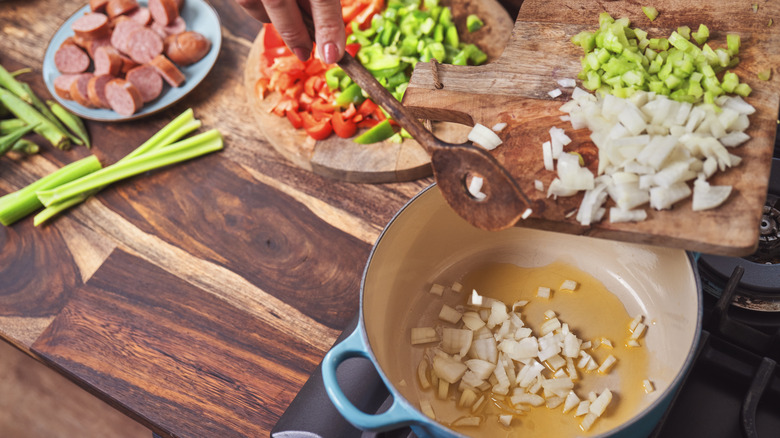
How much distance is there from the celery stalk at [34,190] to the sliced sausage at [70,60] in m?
0.30

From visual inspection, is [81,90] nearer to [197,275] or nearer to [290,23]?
[197,275]

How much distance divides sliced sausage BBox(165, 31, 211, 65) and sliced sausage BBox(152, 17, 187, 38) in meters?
0.06

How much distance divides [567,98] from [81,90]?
1.37 metres

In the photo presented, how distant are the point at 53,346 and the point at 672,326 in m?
1.33

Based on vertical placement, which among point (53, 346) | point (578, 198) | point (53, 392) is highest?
point (578, 198)

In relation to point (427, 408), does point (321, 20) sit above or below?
above

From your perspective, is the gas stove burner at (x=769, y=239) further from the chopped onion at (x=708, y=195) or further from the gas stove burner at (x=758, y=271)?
the chopped onion at (x=708, y=195)

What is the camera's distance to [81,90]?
1.80 m

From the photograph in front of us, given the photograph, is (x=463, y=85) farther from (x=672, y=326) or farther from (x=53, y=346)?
(x=53, y=346)

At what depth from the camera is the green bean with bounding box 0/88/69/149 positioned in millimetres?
1819

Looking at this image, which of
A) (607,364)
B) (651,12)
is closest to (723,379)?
(607,364)

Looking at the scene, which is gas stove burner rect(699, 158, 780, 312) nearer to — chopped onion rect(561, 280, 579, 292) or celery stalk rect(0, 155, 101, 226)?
chopped onion rect(561, 280, 579, 292)

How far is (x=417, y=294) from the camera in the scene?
129 cm

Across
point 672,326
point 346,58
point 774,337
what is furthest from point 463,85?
point 774,337
